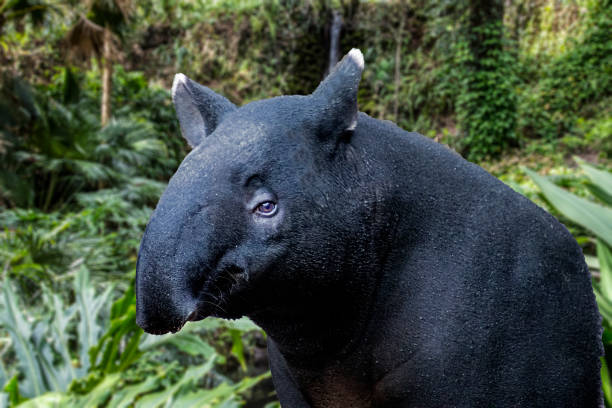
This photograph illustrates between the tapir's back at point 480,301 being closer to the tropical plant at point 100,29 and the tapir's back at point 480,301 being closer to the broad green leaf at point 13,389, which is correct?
the broad green leaf at point 13,389

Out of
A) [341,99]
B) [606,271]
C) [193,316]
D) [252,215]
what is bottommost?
[606,271]

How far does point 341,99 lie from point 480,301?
32cm

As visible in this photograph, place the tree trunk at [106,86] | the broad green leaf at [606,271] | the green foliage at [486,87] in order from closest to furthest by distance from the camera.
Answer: the broad green leaf at [606,271] < the tree trunk at [106,86] < the green foliage at [486,87]

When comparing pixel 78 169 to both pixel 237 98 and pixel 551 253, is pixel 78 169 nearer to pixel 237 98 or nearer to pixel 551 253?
pixel 237 98

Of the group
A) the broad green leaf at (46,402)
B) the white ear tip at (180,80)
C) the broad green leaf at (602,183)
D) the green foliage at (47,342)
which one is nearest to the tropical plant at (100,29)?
the green foliage at (47,342)

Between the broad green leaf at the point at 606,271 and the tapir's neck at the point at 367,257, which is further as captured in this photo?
the broad green leaf at the point at 606,271

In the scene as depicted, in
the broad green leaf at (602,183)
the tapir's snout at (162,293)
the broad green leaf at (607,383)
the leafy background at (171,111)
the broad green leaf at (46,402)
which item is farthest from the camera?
the leafy background at (171,111)

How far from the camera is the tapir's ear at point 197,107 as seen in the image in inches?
26.9

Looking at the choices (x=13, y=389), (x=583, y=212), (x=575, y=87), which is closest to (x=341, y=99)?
(x=583, y=212)

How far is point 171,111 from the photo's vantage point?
928 centimetres

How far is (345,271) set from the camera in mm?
615

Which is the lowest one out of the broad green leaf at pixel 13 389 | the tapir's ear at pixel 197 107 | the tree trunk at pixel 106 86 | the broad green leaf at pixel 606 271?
the tree trunk at pixel 106 86

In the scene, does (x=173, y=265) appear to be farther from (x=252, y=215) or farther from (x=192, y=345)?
(x=192, y=345)

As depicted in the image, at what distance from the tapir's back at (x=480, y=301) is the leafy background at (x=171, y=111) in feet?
3.02
